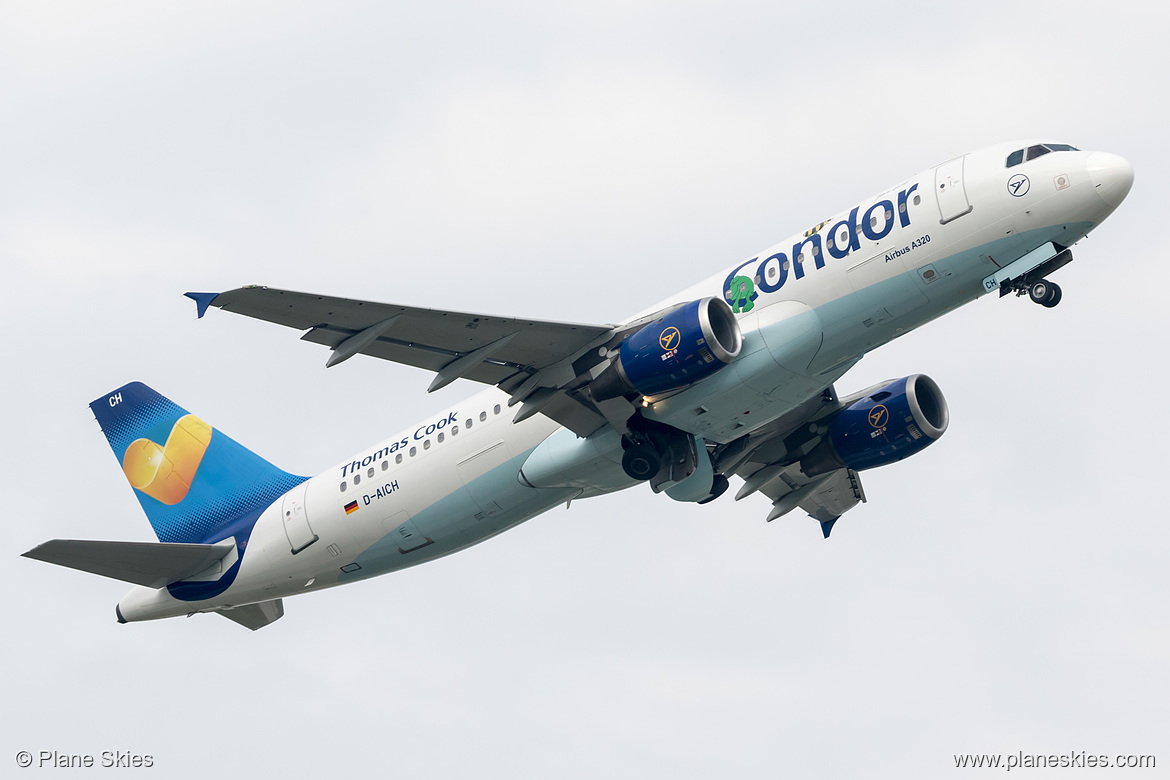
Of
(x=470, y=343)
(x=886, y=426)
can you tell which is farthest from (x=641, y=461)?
(x=886, y=426)

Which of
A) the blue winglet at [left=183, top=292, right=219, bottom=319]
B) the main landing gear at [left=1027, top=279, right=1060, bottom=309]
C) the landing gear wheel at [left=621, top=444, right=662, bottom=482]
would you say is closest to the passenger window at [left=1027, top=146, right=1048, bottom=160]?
the main landing gear at [left=1027, top=279, right=1060, bottom=309]

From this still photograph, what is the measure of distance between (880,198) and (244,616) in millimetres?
21116

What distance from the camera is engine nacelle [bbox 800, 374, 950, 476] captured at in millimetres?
35250

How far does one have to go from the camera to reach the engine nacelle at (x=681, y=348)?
28.2 meters

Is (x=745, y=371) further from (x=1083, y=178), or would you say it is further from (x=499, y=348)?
(x=1083, y=178)

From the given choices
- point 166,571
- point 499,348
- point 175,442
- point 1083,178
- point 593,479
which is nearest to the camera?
point 1083,178

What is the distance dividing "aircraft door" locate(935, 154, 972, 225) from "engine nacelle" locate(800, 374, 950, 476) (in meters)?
7.99

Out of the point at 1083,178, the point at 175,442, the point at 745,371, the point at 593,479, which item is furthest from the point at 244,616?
the point at 1083,178

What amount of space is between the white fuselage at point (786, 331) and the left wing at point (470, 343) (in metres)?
1.57

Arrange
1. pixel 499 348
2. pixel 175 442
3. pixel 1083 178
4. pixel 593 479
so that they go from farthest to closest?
pixel 175 442 → pixel 593 479 → pixel 499 348 → pixel 1083 178

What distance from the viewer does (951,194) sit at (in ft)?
93.4

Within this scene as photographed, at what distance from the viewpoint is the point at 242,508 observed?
36.8 metres

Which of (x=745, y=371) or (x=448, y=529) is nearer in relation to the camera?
(x=745, y=371)

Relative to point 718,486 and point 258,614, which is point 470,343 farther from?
point 258,614
